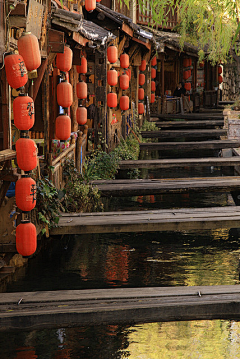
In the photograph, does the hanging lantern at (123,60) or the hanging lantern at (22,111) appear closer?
the hanging lantern at (22,111)

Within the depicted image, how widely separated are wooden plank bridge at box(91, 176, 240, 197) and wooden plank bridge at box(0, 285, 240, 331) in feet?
14.0

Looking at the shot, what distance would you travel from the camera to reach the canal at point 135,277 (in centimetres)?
514

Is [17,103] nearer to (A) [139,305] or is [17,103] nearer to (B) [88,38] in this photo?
(A) [139,305]

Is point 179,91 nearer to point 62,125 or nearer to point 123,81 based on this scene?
point 123,81

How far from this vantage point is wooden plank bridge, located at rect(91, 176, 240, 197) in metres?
9.30

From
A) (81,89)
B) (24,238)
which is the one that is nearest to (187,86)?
(81,89)

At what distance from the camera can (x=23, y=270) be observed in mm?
7367

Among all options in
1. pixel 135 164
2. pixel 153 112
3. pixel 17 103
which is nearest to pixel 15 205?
pixel 17 103

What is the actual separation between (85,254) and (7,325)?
3617mm

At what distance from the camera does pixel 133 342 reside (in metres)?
5.28

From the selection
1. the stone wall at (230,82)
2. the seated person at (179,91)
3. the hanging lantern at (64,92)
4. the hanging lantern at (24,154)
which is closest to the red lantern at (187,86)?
the seated person at (179,91)

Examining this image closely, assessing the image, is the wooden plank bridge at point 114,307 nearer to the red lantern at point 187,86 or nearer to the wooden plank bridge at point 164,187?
the wooden plank bridge at point 164,187

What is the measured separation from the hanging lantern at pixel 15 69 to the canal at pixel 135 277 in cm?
258

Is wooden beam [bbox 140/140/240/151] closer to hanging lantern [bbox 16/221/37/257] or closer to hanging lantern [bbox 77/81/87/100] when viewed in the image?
hanging lantern [bbox 77/81/87/100]
